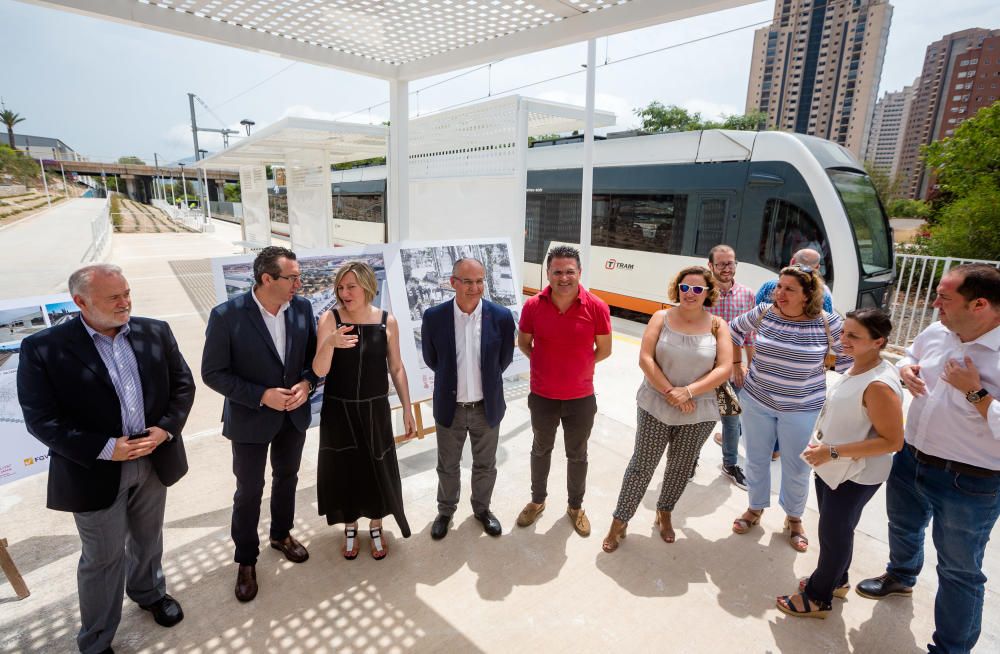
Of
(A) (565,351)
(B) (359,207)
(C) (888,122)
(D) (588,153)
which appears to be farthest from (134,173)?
(C) (888,122)

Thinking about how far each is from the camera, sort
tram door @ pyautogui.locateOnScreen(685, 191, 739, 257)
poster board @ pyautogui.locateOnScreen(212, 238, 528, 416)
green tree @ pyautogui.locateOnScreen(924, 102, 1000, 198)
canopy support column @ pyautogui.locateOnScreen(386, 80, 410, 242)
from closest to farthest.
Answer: poster board @ pyautogui.locateOnScreen(212, 238, 528, 416), canopy support column @ pyautogui.locateOnScreen(386, 80, 410, 242), tram door @ pyautogui.locateOnScreen(685, 191, 739, 257), green tree @ pyautogui.locateOnScreen(924, 102, 1000, 198)

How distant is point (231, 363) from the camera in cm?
237

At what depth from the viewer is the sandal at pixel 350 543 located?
9.32 ft

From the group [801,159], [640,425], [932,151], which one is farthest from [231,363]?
[932,151]

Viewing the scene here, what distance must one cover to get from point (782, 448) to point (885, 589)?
2.66 feet

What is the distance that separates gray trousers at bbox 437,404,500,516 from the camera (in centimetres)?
294

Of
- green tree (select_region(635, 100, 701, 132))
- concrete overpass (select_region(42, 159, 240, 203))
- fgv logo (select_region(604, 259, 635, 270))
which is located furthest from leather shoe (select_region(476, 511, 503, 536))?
concrete overpass (select_region(42, 159, 240, 203))

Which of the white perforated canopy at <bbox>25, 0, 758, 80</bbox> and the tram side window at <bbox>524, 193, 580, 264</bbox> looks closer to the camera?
the white perforated canopy at <bbox>25, 0, 758, 80</bbox>

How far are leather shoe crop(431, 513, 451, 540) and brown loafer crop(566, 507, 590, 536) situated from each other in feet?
2.58

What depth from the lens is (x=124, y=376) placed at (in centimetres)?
206

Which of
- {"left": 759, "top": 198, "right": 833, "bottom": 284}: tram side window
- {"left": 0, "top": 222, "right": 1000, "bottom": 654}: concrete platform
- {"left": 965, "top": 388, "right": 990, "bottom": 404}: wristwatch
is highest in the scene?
{"left": 759, "top": 198, "right": 833, "bottom": 284}: tram side window

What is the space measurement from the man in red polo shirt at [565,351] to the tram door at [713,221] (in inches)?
212

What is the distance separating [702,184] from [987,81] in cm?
6351

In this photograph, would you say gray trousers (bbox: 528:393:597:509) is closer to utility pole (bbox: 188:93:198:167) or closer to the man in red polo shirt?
the man in red polo shirt
